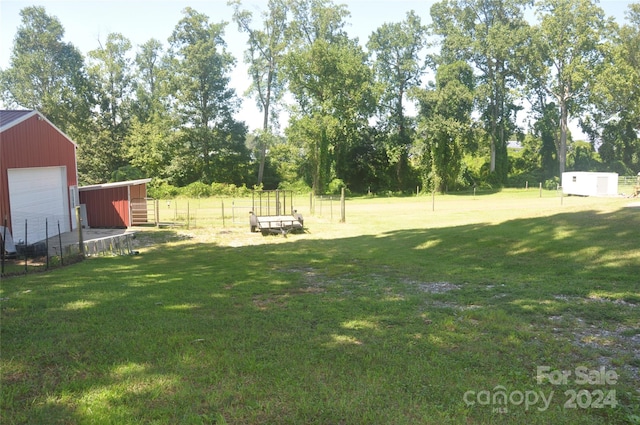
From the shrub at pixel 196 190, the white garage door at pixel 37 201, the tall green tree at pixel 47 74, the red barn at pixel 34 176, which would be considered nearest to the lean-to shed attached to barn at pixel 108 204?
the red barn at pixel 34 176

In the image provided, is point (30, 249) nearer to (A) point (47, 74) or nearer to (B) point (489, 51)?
(A) point (47, 74)

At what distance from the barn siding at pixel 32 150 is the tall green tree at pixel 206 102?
27.2 meters

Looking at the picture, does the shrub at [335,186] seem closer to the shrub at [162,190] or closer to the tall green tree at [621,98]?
the shrub at [162,190]

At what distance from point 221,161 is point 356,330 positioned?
46.7 m

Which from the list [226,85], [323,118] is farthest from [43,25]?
[323,118]

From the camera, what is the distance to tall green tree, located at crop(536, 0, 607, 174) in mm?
49562

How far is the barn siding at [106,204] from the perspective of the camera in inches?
949

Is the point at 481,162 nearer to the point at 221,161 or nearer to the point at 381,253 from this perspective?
the point at 221,161

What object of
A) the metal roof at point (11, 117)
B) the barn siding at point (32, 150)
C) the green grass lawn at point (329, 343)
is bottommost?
the green grass lawn at point (329, 343)

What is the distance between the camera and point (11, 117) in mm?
17719

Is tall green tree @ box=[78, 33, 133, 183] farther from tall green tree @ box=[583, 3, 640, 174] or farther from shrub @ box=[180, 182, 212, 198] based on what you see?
tall green tree @ box=[583, 3, 640, 174]

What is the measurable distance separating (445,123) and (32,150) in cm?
3943

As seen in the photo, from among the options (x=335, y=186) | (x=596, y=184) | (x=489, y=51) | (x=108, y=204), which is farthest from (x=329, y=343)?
(x=489, y=51)

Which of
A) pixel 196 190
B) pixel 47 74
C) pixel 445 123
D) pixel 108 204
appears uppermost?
pixel 47 74
